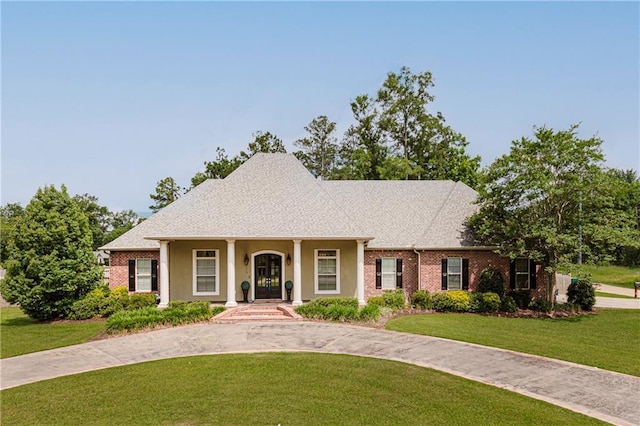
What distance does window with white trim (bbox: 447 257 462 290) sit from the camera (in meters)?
21.3

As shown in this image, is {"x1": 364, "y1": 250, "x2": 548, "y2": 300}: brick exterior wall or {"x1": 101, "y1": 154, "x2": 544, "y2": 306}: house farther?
{"x1": 364, "y1": 250, "x2": 548, "y2": 300}: brick exterior wall

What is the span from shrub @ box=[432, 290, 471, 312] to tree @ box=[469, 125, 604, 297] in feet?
9.70

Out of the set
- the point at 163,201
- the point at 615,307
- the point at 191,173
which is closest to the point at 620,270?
the point at 615,307

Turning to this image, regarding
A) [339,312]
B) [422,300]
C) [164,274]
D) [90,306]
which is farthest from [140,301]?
[422,300]

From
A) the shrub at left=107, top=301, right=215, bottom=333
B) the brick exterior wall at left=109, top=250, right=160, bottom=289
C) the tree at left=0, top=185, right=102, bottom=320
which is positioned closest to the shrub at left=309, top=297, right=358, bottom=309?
the shrub at left=107, top=301, right=215, bottom=333

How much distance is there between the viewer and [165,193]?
143ft

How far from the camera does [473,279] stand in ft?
70.0

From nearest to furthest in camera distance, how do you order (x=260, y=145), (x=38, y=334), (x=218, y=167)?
(x=38, y=334), (x=218, y=167), (x=260, y=145)

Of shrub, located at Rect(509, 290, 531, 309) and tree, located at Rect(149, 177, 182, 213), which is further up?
tree, located at Rect(149, 177, 182, 213)

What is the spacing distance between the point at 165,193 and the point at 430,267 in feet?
103

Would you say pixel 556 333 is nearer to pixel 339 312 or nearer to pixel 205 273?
pixel 339 312

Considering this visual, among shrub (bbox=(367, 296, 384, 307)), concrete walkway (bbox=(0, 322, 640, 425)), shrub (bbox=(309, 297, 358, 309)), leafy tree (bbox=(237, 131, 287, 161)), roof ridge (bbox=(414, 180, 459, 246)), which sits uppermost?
leafy tree (bbox=(237, 131, 287, 161))

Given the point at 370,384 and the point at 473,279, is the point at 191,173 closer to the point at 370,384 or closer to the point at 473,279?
the point at 473,279

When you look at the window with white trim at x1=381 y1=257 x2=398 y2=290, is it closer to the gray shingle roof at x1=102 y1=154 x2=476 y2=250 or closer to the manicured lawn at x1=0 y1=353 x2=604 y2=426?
the gray shingle roof at x1=102 y1=154 x2=476 y2=250
